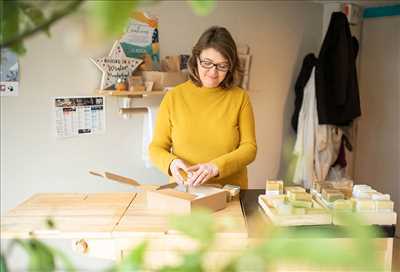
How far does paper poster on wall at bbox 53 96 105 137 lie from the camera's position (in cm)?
246

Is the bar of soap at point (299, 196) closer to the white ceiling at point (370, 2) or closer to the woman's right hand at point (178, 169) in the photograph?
the woman's right hand at point (178, 169)

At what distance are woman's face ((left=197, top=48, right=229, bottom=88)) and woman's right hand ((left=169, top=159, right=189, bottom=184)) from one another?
0.42 m

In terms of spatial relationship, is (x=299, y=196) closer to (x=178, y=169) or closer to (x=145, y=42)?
(x=178, y=169)

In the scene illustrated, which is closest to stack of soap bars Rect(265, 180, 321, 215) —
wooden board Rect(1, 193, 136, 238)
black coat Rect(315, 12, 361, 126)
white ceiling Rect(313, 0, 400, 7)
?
wooden board Rect(1, 193, 136, 238)

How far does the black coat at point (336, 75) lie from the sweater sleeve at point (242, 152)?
1253 millimetres

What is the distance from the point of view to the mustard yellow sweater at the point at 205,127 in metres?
1.84

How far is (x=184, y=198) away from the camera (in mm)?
1391

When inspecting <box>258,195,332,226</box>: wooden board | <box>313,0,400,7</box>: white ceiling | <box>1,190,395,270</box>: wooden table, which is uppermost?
<box>313,0,400,7</box>: white ceiling

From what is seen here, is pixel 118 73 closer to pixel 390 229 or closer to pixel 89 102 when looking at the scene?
pixel 89 102

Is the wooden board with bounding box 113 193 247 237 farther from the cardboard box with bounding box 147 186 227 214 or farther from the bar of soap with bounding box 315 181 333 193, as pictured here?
the bar of soap with bounding box 315 181 333 193

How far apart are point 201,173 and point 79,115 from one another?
3.93ft

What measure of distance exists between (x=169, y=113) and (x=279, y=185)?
61cm

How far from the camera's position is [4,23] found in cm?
33

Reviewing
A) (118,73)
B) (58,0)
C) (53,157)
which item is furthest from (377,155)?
(58,0)
